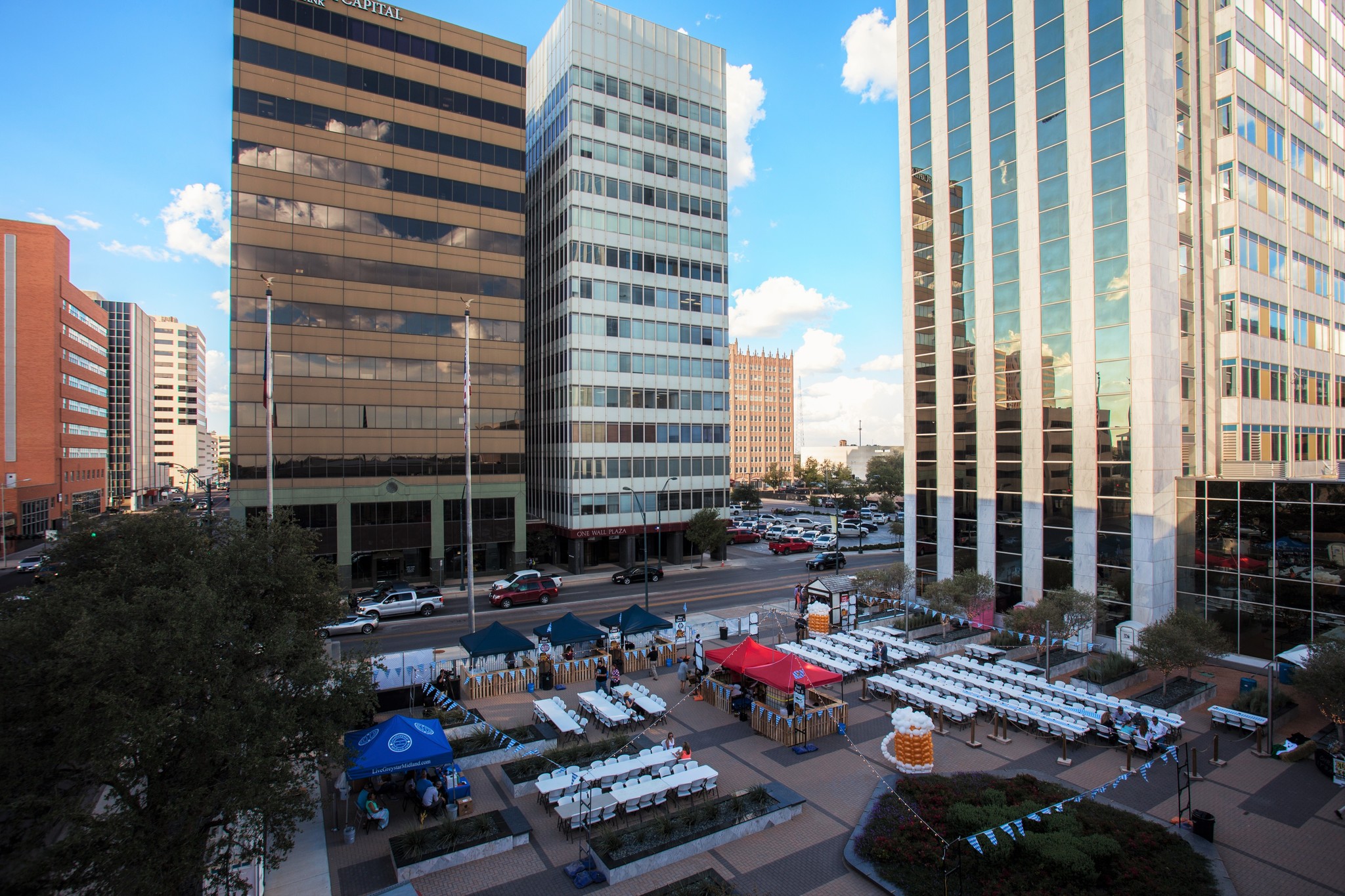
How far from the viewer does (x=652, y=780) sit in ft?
52.2

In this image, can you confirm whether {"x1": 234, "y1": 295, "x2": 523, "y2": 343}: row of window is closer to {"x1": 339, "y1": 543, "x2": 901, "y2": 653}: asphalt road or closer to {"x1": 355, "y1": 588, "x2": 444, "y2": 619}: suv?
{"x1": 355, "y1": 588, "x2": 444, "y2": 619}: suv

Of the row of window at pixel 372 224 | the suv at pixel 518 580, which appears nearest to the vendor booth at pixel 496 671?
the suv at pixel 518 580

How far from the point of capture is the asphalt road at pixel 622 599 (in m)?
33.0

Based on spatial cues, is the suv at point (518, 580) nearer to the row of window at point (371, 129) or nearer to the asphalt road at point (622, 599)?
the asphalt road at point (622, 599)

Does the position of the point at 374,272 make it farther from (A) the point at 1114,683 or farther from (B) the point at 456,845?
(A) the point at 1114,683

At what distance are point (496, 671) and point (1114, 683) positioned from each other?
2244cm

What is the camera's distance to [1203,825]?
46.8 ft

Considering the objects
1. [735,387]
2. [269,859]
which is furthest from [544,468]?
[735,387]

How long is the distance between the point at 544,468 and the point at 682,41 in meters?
37.7

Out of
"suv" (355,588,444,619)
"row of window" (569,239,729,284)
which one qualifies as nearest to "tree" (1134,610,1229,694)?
"suv" (355,588,444,619)

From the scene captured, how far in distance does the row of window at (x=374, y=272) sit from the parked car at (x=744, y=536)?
31915 millimetres

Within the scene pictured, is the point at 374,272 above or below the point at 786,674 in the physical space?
above

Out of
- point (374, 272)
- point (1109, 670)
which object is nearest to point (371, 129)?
point (374, 272)

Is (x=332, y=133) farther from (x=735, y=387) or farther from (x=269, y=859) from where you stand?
(x=735, y=387)
